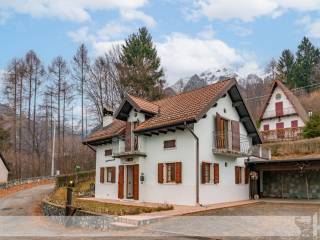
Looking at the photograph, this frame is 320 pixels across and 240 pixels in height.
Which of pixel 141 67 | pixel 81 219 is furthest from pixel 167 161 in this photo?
pixel 141 67

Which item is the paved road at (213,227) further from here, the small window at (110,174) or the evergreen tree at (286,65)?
the evergreen tree at (286,65)

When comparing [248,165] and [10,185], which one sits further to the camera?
[10,185]

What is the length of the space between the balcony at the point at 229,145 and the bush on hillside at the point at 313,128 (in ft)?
32.7

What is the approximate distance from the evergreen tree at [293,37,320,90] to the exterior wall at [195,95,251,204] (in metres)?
33.2

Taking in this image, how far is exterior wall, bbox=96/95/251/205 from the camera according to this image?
1759cm

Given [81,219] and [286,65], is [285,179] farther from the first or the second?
[286,65]

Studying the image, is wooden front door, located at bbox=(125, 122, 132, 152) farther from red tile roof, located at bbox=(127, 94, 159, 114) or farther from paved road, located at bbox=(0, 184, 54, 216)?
paved road, located at bbox=(0, 184, 54, 216)

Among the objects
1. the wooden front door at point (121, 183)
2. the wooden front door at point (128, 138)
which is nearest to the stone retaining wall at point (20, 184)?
the wooden front door at point (121, 183)

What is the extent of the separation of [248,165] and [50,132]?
27337 mm

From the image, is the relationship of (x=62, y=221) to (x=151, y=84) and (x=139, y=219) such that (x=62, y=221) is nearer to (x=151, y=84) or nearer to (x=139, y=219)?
(x=139, y=219)

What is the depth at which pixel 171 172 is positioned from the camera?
60.4 feet

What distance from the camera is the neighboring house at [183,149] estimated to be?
58.1 feet

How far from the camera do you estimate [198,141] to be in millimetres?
17688

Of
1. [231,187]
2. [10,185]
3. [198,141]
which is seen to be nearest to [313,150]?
[231,187]
